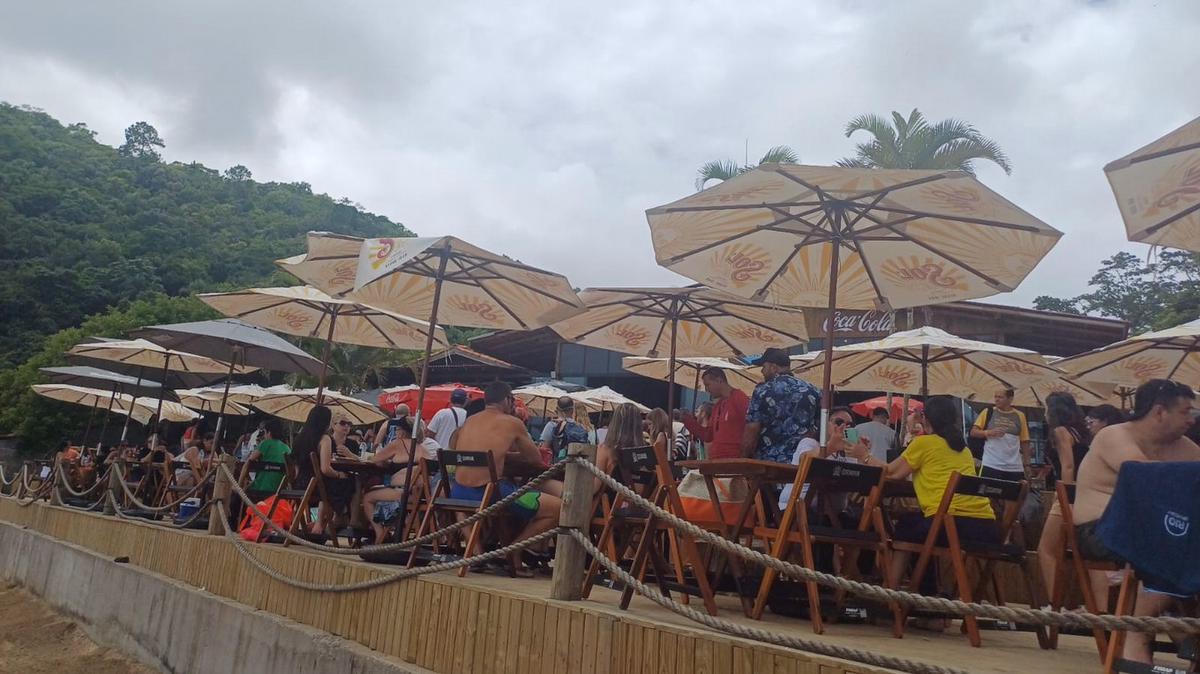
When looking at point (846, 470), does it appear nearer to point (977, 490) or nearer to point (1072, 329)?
point (977, 490)

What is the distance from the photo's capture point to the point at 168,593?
759 cm

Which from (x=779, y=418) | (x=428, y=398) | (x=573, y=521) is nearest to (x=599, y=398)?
(x=428, y=398)

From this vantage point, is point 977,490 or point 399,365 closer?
point 977,490

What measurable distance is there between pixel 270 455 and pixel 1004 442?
261 inches

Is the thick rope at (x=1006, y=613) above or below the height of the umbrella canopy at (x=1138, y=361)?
below

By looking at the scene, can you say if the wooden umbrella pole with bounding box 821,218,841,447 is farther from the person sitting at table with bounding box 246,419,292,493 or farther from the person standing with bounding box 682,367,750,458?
the person sitting at table with bounding box 246,419,292,493

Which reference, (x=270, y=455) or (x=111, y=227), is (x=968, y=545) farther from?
(x=111, y=227)

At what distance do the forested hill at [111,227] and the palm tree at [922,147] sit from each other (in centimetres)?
2816

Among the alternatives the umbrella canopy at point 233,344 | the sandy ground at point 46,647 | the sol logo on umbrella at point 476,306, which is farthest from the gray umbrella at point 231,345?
the sol logo on umbrella at point 476,306

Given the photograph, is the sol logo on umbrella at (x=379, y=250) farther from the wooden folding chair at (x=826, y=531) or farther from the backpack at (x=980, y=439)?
the backpack at (x=980, y=439)

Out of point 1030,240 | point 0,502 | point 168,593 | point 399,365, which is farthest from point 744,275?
point 399,365

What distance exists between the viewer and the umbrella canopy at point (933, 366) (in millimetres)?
8117

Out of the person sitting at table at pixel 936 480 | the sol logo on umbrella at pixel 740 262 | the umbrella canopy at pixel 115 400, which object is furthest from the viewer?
the umbrella canopy at pixel 115 400

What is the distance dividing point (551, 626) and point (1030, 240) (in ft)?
12.2
